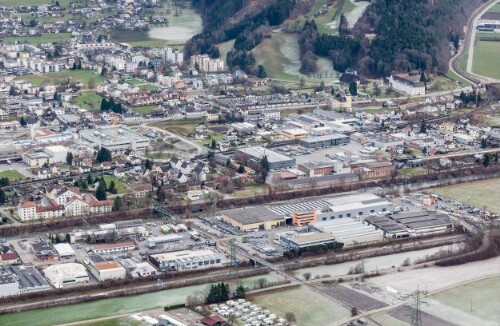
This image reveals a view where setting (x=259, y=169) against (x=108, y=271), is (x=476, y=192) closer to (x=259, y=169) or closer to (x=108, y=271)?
(x=259, y=169)

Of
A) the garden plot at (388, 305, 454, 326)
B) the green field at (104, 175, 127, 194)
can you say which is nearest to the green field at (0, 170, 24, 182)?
the green field at (104, 175, 127, 194)

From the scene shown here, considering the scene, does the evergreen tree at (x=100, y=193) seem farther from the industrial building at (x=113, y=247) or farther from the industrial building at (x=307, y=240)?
the industrial building at (x=307, y=240)

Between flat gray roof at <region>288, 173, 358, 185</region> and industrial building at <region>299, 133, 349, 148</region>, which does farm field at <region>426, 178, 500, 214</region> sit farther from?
industrial building at <region>299, 133, 349, 148</region>

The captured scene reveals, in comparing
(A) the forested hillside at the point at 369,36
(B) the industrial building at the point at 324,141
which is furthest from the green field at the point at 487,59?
(B) the industrial building at the point at 324,141

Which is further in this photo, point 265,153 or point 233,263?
point 265,153

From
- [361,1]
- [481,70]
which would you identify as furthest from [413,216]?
[361,1]

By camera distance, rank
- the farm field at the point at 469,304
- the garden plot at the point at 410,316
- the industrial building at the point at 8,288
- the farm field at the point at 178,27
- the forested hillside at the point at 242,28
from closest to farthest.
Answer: the garden plot at the point at 410,316 < the farm field at the point at 469,304 < the industrial building at the point at 8,288 < the forested hillside at the point at 242,28 < the farm field at the point at 178,27

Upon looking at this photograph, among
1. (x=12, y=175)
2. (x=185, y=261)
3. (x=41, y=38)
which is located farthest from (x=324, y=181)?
(x=41, y=38)
